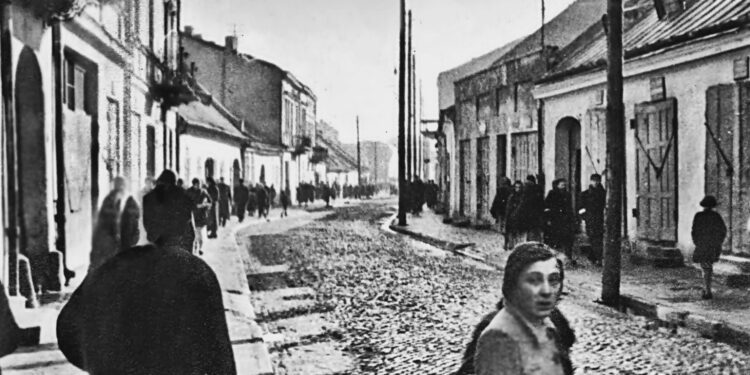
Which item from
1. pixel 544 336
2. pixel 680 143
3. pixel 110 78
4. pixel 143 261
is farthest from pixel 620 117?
pixel 143 261

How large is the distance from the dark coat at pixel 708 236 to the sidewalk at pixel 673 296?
1.35 ft

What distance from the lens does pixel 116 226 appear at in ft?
7.24

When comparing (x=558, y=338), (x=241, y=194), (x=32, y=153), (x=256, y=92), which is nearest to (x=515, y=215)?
(x=256, y=92)

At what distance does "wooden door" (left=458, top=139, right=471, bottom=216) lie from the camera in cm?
1485

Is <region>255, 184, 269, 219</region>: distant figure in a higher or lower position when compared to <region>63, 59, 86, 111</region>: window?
lower

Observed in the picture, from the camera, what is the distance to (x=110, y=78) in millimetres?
3879

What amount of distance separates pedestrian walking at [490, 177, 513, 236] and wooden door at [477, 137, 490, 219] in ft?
2.24

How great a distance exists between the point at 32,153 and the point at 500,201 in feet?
30.0

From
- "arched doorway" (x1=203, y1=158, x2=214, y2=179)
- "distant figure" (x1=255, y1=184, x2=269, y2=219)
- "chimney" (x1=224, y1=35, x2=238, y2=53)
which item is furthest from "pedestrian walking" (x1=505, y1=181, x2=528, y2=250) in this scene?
"distant figure" (x1=255, y1=184, x2=269, y2=219)

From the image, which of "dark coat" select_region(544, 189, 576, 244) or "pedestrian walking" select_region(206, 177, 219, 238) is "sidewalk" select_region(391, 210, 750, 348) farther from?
"pedestrian walking" select_region(206, 177, 219, 238)

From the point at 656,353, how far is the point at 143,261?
405 cm

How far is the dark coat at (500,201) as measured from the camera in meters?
12.4

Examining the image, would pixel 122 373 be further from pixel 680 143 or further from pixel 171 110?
pixel 680 143

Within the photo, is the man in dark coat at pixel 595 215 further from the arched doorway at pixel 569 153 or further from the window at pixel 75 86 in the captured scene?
the window at pixel 75 86
